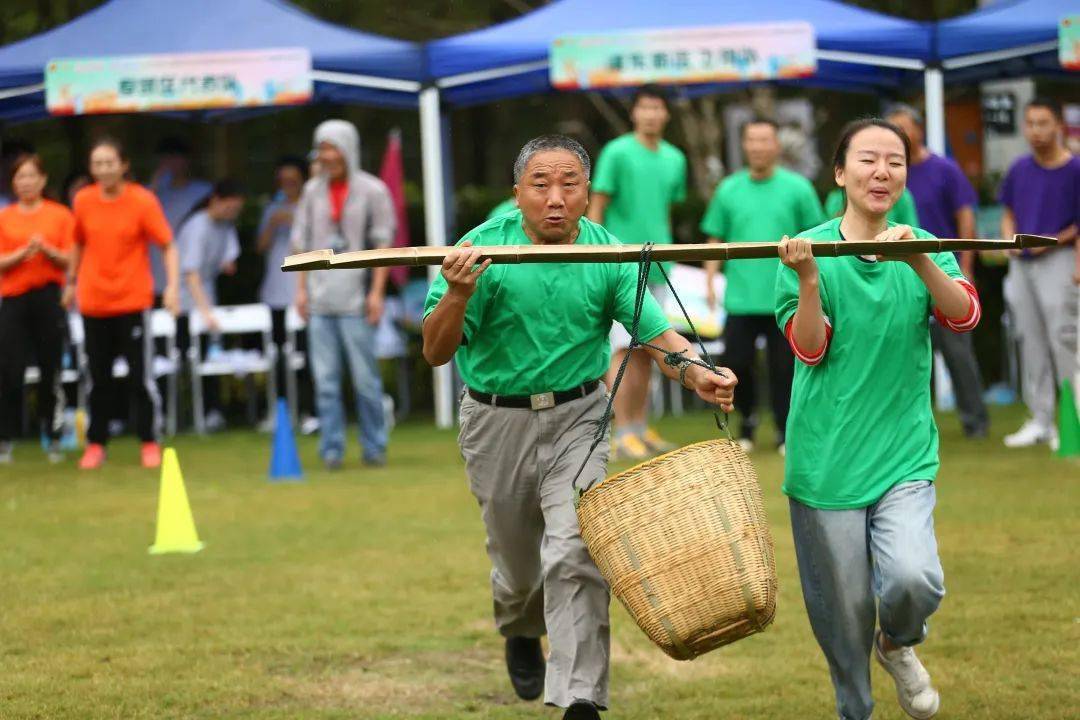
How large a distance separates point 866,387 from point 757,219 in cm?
671

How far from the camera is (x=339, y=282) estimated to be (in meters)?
11.8

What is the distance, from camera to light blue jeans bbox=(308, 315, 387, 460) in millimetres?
11961

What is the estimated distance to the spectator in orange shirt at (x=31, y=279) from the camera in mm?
12445

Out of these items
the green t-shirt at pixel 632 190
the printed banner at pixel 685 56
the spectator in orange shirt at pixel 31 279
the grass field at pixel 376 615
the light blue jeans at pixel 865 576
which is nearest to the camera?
the light blue jeans at pixel 865 576

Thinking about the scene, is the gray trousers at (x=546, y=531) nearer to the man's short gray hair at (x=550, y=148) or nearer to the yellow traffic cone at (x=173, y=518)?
the man's short gray hair at (x=550, y=148)

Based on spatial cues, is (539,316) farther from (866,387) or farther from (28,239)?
(28,239)

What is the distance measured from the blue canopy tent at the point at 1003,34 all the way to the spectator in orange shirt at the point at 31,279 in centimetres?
722

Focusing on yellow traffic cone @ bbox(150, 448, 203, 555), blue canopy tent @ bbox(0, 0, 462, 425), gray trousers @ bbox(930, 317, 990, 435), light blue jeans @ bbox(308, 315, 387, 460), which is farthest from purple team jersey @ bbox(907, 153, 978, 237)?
yellow traffic cone @ bbox(150, 448, 203, 555)

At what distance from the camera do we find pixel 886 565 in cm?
484

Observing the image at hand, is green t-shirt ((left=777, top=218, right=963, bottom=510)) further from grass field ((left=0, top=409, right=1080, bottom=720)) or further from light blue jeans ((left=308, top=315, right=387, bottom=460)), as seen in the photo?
light blue jeans ((left=308, top=315, right=387, bottom=460))

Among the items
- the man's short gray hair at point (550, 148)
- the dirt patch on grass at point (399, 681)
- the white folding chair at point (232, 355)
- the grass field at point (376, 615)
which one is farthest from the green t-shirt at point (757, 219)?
the man's short gray hair at point (550, 148)

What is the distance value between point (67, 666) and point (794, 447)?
3.04m

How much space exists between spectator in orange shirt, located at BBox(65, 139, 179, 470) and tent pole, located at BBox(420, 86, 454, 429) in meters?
3.15

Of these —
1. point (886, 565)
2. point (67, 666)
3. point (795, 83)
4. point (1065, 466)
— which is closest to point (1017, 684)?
point (886, 565)
